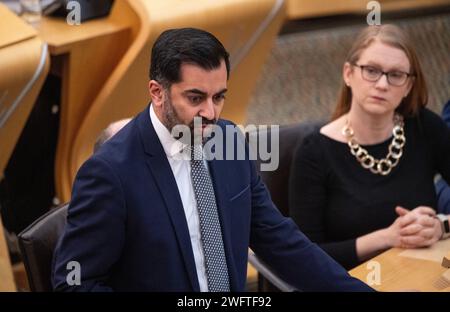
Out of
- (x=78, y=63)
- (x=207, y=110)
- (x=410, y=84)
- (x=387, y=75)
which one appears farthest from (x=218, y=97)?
(x=78, y=63)

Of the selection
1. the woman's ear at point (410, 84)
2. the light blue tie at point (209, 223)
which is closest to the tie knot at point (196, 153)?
the light blue tie at point (209, 223)

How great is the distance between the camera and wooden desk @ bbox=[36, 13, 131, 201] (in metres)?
3.00

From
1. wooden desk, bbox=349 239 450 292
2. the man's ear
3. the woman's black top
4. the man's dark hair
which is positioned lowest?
wooden desk, bbox=349 239 450 292

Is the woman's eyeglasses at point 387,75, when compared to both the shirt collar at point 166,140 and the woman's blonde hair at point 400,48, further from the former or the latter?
the shirt collar at point 166,140

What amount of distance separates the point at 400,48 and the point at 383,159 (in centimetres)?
31

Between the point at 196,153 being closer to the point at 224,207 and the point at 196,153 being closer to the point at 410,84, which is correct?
the point at 224,207

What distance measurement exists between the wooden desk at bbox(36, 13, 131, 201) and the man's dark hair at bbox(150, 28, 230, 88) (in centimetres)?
162

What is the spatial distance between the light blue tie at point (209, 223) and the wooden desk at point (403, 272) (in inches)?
19.2

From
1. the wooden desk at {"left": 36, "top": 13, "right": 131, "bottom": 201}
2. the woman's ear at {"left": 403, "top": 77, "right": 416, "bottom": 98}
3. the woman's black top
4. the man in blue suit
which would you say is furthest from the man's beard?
the wooden desk at {"left": 36, "top": 13, "right": 131, "bottom": 201}

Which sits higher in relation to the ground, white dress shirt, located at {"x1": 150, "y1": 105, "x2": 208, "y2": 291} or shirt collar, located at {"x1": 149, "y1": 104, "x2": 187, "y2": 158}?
shirt collar, located at {"x1": 149, "y1": 104, "x2": 187, "y2": 158}

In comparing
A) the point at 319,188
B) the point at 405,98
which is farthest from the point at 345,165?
the point at 405,98

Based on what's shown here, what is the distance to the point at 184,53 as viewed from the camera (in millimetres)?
1367

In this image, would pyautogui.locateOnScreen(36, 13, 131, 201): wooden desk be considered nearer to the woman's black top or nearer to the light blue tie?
the woman's black top

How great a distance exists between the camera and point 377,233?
89.0 inches
